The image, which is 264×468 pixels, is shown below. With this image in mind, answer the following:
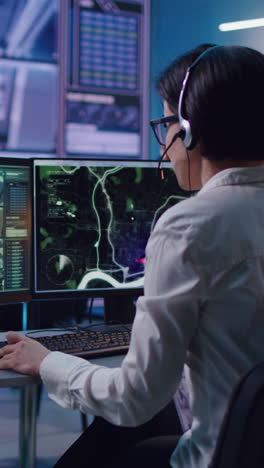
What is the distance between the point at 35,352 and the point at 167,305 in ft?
1.49

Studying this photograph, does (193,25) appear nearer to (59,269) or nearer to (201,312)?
(59,269)

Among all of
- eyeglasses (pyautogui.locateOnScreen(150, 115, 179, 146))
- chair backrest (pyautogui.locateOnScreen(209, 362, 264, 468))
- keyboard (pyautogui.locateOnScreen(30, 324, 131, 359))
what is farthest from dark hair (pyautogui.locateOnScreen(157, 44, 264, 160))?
keyboard (pyautogui.locateOnScreen(30, 324, 131, 359))

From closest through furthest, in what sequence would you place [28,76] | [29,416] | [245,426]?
[245,426] → [29,416] → [28,76]

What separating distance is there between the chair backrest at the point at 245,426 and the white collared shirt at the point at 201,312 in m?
0.05

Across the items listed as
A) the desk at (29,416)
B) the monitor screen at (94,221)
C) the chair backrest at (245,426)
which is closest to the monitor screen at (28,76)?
the monitor screen at (94,221)

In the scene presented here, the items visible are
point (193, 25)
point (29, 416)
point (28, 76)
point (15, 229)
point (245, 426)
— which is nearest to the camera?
point (245, 426)

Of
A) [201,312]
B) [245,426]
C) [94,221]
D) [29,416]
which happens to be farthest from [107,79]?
[245,426]

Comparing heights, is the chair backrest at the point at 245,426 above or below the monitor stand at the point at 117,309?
above

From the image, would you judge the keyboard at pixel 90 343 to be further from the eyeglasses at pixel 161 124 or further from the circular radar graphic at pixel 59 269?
the eyeglasses at pixel 161 124

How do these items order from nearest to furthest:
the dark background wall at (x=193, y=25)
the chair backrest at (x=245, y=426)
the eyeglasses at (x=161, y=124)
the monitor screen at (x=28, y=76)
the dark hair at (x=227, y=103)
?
the chair backrest at (x=245, y=426), the dark hair at (x=227, y=103), the eyeglasses at (x=161, y=124), the monitor screen at (x=28, y=76), the dark background wall at (x=193, y=25)

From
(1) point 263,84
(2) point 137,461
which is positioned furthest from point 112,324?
(1) point 263,84

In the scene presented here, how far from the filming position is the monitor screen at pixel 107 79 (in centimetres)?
346

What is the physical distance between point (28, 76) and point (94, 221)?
2.04m

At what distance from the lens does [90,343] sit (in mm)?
1360
